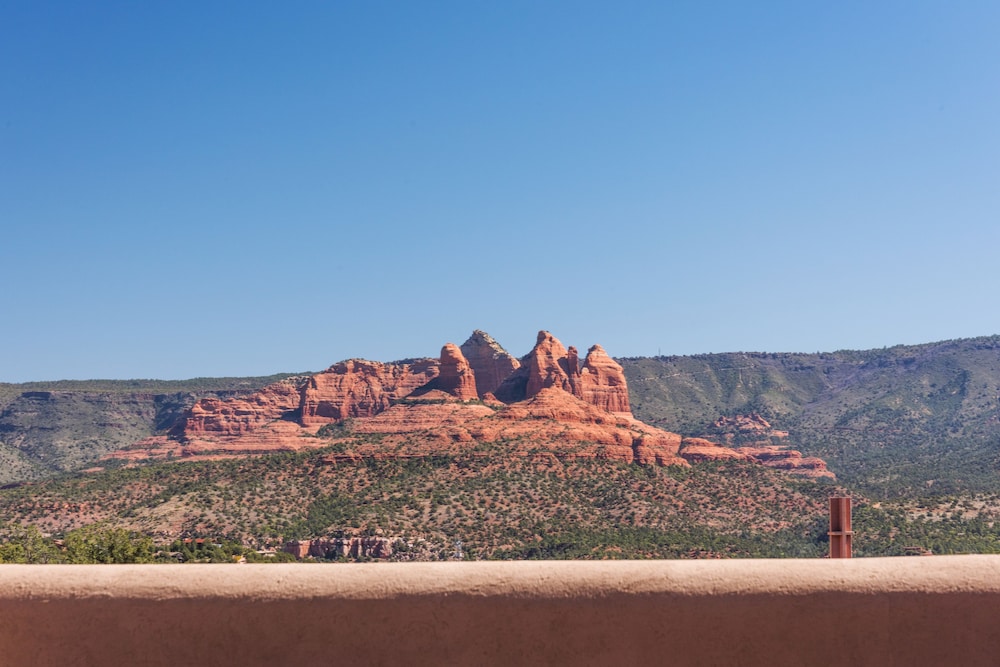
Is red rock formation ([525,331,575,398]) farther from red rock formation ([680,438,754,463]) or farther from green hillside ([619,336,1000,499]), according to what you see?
green hillside ([619,336,1000,499])

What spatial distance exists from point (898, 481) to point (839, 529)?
316 ft

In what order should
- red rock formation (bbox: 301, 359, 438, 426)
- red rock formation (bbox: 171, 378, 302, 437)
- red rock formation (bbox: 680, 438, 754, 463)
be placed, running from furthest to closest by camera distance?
red rock formation (bbox: 301, 359, 438, 426) < red rock formation (bbox: 171, 378, 302, 437) < red rock formation (bbox: 680, 438, 754, 463)

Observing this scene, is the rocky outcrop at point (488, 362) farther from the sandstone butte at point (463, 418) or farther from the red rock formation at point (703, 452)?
the red rock formation at point (703, 452)

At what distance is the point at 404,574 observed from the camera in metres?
6.27

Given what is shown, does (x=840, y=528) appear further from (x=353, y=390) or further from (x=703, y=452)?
(x=353, y=390)

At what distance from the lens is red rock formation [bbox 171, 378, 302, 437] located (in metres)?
139

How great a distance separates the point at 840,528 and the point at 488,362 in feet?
420

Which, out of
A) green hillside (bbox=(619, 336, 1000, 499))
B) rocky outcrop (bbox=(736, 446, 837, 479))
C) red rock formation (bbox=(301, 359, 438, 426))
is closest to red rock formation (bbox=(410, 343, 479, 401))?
red rock formation (bbox=(301, 359, 438, 426))

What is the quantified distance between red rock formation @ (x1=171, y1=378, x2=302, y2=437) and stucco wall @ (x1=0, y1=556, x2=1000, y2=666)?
439 feet

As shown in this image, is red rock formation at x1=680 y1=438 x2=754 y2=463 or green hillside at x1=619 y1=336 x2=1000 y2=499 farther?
green hillside at x1=619 y1=336 x2=1000 y2=499

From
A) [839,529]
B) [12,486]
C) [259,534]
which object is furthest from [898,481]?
[839,529]

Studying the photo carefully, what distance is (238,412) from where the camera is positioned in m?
143

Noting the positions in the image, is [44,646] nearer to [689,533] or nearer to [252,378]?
[689,533]

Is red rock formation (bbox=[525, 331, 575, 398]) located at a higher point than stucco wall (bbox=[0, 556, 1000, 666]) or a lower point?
higher
